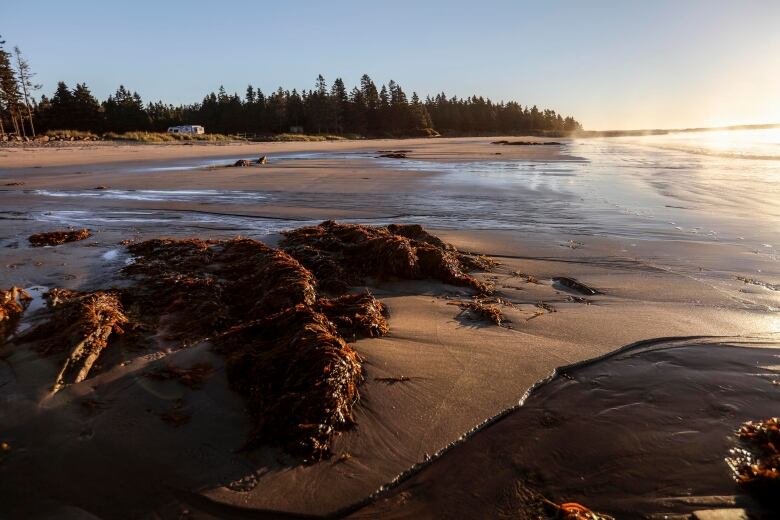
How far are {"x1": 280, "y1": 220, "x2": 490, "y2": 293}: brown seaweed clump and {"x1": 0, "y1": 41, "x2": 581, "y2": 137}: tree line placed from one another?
202 feet

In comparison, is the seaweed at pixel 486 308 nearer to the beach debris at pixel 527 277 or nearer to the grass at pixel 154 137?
the beach debris at pixel 527 277

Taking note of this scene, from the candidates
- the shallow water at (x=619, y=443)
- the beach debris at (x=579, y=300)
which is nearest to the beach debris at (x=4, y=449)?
the shallow water at (x=619, y=443)

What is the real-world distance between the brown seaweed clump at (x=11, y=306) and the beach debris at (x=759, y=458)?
426 cm

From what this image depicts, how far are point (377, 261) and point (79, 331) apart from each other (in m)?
2.42

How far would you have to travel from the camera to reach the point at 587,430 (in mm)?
2289

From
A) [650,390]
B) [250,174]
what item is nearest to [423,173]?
[250,174]

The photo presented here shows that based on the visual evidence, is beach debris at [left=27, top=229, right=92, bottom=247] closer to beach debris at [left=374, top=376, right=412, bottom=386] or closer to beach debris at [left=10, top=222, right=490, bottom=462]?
beach debris at [left=10, top=222, right=490, bottom=462]

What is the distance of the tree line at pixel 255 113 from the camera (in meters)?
58.5

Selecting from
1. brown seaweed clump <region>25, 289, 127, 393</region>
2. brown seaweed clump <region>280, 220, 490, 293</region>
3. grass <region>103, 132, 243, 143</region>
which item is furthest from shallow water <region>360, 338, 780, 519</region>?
grass <region>103, 132, 243, 143</region>

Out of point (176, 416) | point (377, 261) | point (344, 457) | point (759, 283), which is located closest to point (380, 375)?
point (344, 457)

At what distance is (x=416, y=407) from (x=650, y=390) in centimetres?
138

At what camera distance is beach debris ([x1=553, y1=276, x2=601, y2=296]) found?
4.19 meters

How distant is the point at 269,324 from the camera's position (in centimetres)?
297

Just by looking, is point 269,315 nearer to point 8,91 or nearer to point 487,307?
point 487,307
